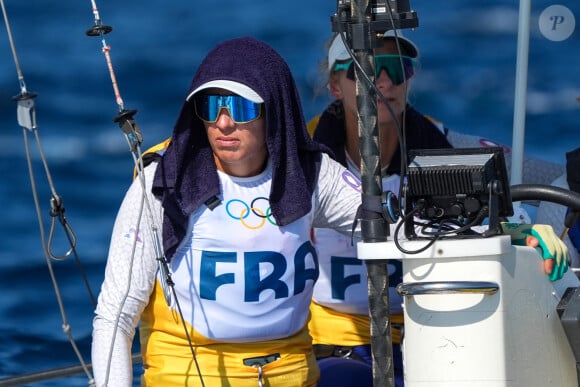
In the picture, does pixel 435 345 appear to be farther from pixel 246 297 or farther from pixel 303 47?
pixel 303 47

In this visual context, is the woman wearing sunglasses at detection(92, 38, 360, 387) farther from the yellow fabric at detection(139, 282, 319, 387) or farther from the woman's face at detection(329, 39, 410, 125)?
the woman's face at detection(329, 39, 410, 125)

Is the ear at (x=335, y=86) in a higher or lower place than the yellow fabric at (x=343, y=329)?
higher

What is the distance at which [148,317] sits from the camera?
2658 millimetres

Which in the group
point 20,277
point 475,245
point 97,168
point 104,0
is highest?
point 104,0

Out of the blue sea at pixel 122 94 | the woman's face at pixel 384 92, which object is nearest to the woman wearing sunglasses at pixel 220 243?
the woman's face at pixel 384 92

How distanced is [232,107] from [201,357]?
528 mm

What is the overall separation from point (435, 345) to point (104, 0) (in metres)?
5.19

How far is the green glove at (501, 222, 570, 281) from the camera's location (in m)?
2.36

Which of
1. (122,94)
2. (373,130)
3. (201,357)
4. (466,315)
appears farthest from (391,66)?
(122,94)

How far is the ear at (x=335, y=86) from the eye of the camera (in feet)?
10.6

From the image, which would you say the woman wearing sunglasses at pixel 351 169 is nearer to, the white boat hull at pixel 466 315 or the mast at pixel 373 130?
the mast at pixel 373 130

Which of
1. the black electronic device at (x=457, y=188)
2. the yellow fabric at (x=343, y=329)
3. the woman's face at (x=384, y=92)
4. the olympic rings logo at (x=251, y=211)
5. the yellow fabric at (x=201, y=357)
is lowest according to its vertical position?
the yellow fabric at (x=343, y=329)

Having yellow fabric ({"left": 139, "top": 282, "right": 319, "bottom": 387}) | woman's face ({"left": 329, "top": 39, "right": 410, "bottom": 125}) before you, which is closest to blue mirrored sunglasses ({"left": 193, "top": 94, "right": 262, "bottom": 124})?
yellow fabric ({"left": 139, "top": 282, "right": 319, "bottom": 387})

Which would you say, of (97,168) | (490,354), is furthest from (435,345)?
(97,168)
